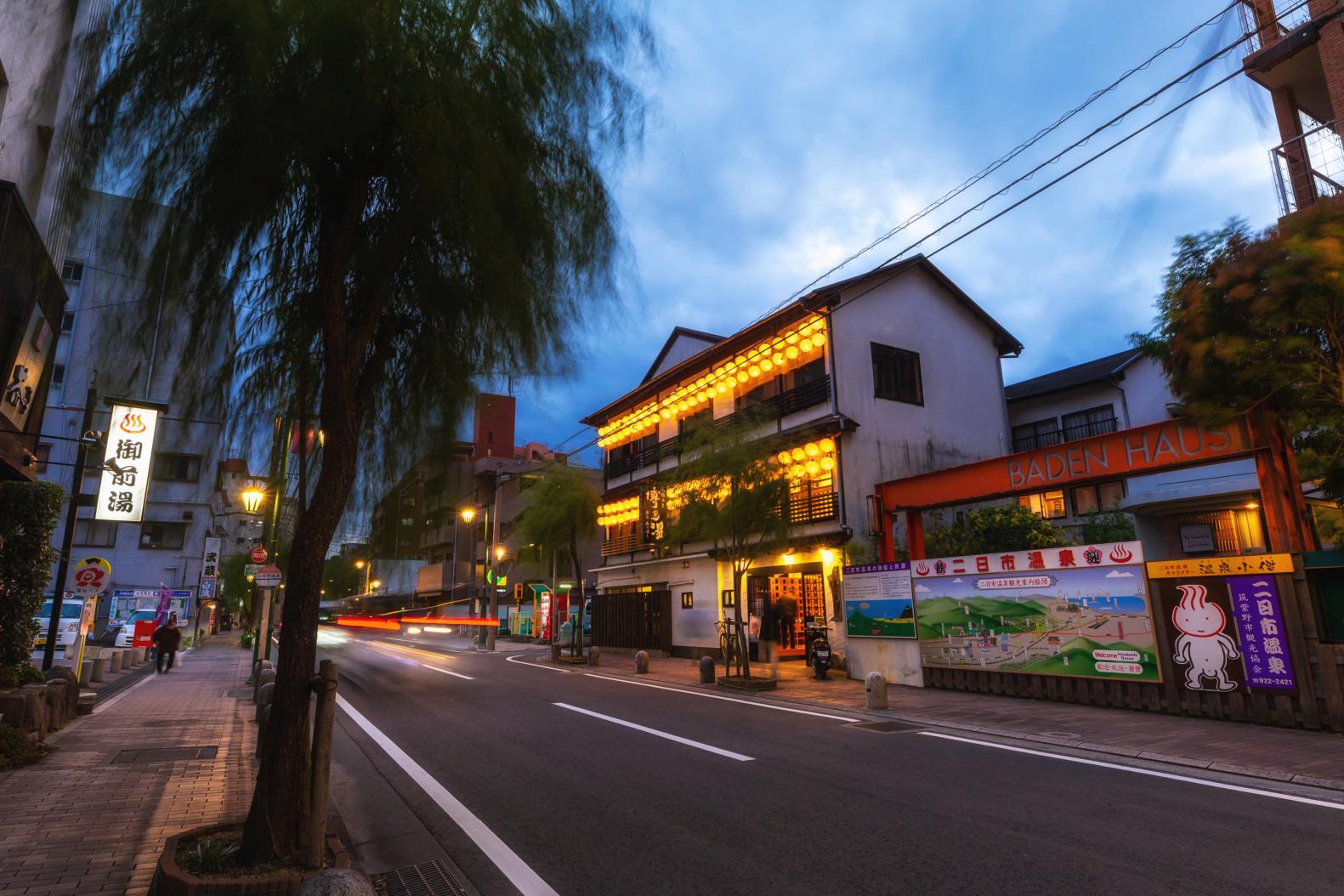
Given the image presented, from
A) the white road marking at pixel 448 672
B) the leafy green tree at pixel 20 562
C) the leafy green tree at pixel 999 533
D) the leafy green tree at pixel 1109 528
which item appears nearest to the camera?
the leafy green tree at pixel 20 562

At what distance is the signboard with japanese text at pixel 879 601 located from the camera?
16.1 m

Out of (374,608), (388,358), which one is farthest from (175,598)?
(388,358)

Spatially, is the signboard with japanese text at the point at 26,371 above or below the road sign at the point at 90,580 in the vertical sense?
above

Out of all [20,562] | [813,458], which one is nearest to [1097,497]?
[813,458]

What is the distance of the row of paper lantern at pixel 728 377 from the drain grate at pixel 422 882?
64.5 feet

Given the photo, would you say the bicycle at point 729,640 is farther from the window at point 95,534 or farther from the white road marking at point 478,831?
the window at point 95,534

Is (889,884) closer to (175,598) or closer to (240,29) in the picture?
(240,29)

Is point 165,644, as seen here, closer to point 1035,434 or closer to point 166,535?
point 166,535

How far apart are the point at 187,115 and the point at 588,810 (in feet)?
20.4

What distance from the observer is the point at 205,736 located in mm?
10547

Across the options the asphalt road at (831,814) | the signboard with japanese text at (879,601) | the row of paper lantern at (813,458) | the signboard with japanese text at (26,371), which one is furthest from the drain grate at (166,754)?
the row of paper lantern at (813,458)

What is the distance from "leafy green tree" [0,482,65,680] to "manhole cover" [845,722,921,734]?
12.2 metres

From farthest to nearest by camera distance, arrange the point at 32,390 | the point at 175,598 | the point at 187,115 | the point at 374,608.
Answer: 1. the point at 374,608
2. the point at 175,598
3. the point at 32,390
4. the point at 187,115

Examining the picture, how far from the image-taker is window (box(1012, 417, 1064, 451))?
26516mm
